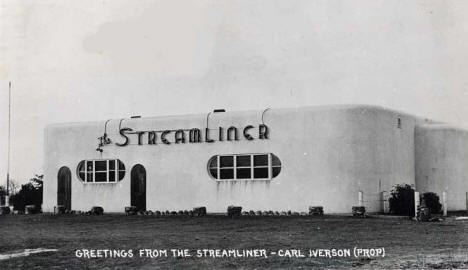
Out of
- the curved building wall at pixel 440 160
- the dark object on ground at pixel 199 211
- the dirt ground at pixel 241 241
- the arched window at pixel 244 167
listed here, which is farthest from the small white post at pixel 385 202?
the dark object on ground at pixel 199 211

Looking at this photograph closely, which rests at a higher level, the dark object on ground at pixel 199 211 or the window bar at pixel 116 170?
the window bar at pixel 116 170

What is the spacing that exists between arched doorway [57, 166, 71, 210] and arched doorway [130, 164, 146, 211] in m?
3.76

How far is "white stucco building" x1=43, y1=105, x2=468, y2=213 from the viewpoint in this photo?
2777 cm

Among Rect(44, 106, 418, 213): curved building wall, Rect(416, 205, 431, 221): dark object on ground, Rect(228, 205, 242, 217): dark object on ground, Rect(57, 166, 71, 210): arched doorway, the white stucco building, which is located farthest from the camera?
Rect(57, 166, 71, 210): arched doorway

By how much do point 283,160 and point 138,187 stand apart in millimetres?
7368

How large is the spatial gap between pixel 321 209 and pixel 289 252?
13.0m

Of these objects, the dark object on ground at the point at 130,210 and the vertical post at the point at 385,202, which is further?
the dark object on ground at the point at 130,210

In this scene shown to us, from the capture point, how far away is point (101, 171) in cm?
3275

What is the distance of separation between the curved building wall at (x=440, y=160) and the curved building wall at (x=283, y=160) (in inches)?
27.7

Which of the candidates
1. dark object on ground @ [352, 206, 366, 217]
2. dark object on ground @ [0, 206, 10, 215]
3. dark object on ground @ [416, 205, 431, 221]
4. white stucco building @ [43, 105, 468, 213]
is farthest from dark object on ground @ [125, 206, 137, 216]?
dark object on ground @ [416, 205, 431, 221]

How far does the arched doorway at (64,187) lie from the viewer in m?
33.8

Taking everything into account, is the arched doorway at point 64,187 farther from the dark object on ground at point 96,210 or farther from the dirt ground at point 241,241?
the dirt ground at point 241,241

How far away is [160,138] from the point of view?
3138cm

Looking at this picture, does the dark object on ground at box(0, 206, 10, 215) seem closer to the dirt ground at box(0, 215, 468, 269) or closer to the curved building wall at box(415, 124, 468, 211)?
the dirt ground at box(0, 215, 468, 269)
